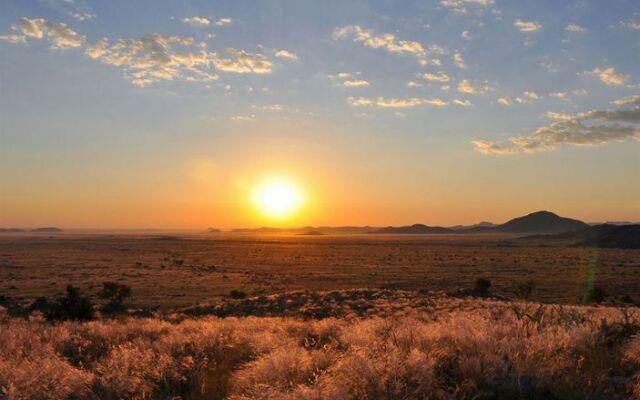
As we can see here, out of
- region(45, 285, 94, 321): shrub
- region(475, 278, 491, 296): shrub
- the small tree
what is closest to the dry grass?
region(45, 285, 94, 321): shrub

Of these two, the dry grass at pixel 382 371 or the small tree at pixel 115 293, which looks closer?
the dry grass at pixel 382 371

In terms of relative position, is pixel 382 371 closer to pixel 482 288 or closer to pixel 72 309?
pixel 72 309

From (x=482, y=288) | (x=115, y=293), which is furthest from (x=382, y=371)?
(x=115, y=293)

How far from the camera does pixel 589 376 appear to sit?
18.8 feet

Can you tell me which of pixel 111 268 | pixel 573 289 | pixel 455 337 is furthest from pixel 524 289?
pixel 111 268

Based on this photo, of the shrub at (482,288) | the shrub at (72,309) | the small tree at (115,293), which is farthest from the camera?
the shrub at (482,288)

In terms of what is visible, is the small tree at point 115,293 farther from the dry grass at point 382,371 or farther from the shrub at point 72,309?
the dry grass at point 382,371

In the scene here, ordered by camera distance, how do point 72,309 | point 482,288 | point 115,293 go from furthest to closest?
point 482,288 → point 115,293 → point 72,309

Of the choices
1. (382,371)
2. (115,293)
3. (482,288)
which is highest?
(382,371)

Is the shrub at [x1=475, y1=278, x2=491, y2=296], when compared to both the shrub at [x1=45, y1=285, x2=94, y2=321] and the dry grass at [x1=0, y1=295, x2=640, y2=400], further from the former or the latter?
the dry grass at [x1=0, y1=295, x2=640, y2=400]

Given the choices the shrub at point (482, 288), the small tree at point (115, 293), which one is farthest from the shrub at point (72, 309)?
the shrub at point (482, 288)

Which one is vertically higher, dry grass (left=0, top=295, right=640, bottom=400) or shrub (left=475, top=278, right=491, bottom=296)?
dry grass (left=0, top=295, right=640, bottom=400)

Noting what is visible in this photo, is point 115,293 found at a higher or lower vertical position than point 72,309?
lower

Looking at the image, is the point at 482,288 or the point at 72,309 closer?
the point at 72,309
